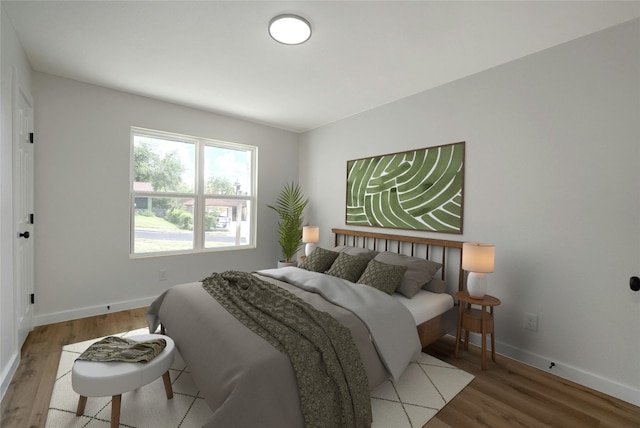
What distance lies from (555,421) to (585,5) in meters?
2.66

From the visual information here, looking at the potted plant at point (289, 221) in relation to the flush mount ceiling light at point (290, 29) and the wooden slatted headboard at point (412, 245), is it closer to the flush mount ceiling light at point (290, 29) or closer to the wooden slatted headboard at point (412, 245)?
the wooden slatted headboard at point (412, 245)

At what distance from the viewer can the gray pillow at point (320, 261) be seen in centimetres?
339

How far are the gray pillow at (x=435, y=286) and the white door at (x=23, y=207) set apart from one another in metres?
3.50

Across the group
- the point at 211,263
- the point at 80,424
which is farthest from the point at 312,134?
the point at 80,424

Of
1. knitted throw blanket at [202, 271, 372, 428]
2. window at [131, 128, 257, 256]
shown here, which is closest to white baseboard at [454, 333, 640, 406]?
knitted throw blanket at [202, 271, 372, 428]

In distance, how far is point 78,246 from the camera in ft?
10.6

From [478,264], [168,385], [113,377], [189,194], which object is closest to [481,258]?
[478,264]

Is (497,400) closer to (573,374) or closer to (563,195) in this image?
(573,374)

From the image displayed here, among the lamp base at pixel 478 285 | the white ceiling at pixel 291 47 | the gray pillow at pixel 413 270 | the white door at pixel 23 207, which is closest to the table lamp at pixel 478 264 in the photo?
the lamp base at pixel 478 285

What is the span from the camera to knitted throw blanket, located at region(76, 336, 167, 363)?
1.66 m

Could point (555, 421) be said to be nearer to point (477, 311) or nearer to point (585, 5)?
point (477, 311)

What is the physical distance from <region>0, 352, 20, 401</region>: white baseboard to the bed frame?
2.97 metres

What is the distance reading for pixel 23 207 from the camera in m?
2.65

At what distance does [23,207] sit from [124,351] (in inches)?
78.6
